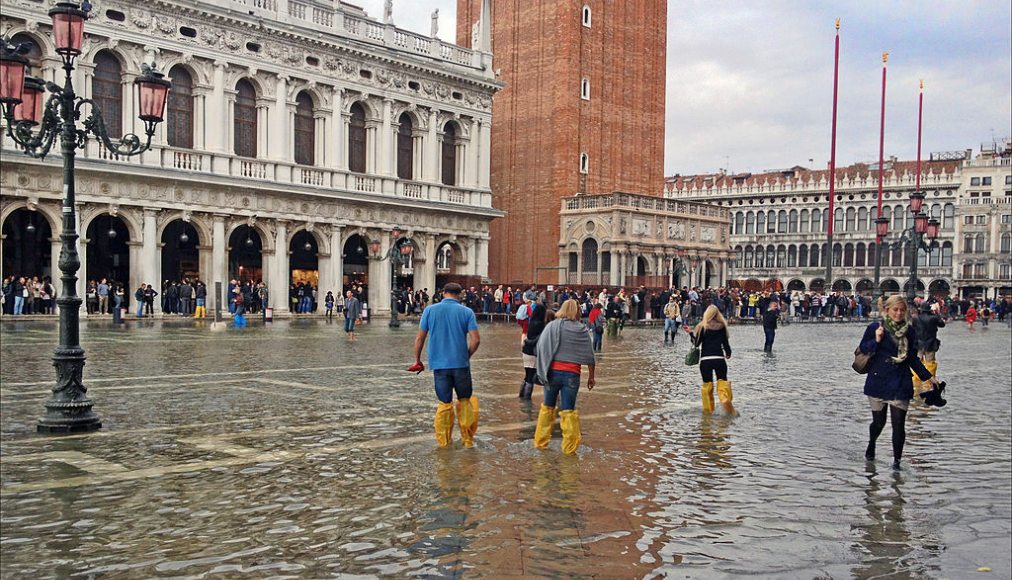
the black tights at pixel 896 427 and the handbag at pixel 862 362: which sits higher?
the handbag at pixel 862 362

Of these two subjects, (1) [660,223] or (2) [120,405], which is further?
(1) [660,223]

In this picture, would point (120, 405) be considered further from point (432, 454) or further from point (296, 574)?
point (296, 574)

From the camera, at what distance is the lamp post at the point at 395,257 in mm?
31895

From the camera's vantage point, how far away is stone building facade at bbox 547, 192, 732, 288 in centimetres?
4788

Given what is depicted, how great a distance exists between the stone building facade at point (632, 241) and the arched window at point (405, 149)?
9856mm

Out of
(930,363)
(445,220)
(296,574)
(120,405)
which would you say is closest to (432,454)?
(296,574)

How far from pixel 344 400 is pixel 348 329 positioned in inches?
557

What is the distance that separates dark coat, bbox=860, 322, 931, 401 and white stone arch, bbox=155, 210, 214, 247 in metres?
30.0

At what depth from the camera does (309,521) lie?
655cm

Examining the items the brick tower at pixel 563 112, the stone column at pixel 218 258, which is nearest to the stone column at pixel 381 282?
the stone column at pixel 218 258

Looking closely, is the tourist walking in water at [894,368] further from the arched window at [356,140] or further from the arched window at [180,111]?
the arched window at [356,140]

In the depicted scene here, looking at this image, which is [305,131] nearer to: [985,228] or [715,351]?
[715,351]

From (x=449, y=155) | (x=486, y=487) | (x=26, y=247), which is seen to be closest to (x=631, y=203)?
(x=449, y=155)

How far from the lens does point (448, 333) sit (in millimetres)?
9297
